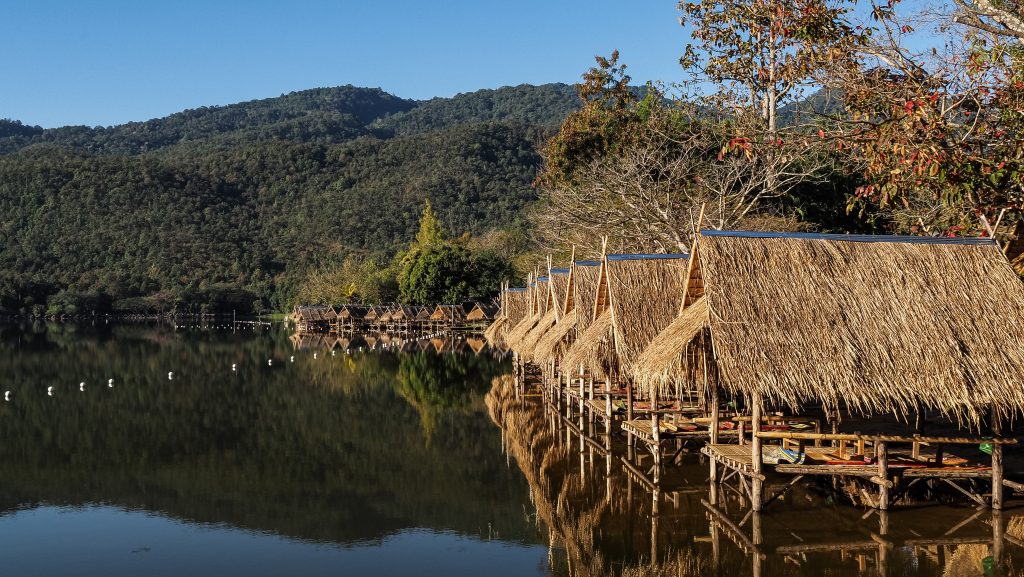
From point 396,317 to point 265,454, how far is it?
4587cm

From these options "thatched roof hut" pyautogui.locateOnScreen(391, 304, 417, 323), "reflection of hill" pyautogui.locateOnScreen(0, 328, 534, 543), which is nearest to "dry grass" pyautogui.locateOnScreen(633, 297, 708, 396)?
"reflection of hill" pyautogui.locateOnScreen(0, 328, 534, 543)

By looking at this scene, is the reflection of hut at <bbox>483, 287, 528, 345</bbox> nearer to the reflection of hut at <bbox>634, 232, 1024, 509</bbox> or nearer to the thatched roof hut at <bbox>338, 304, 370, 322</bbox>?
the reflection of hut at <bbox>634, 232, 1024, 509</bbox>

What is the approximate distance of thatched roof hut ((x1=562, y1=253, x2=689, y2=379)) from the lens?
13500 mm

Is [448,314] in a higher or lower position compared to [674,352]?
lower

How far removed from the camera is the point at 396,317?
204 feet

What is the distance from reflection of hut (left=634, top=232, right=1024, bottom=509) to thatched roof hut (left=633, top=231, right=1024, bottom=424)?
0.05 ft

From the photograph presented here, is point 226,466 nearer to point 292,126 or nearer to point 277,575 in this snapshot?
point 277,575

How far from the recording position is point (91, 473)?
15102 millimetres

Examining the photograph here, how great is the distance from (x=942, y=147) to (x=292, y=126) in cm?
14871

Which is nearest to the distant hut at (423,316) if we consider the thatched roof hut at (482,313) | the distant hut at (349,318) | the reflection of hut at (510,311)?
the thatched roof hut at (482,313)

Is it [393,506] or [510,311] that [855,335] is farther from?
[510,311]

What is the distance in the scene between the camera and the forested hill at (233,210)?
91.2m

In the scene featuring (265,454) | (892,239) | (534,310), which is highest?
(892,239)

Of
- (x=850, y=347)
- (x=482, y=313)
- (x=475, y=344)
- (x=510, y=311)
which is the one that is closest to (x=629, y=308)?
(x=850, y=347)
